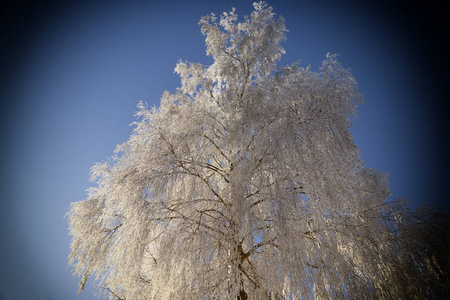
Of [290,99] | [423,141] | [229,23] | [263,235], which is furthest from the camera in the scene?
[423,141]

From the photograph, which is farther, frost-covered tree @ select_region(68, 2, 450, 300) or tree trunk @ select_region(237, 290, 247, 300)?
tree trunk @ select_region(237, 290, 247, 300)

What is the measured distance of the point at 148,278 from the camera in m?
5.00

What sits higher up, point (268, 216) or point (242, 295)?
point (268, 216)

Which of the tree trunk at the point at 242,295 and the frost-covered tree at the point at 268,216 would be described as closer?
the frost-covered tree at the point at 268,216

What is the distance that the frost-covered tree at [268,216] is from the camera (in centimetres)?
243

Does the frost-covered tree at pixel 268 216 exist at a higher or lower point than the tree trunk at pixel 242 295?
higher

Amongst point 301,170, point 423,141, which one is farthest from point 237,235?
point 423,141

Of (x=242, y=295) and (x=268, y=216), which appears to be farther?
(x=268, y=216)

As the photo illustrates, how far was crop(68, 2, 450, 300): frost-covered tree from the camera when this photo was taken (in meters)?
2.43

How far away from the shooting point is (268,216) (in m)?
Result: 2.78

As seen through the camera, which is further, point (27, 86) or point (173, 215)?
point (27, 86)

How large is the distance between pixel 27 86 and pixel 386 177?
555 ft

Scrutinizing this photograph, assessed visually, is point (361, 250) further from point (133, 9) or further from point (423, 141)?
point (133, 9)

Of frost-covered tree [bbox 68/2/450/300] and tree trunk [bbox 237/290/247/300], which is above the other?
frost-covered tree [bbox 68/2/450/300]
